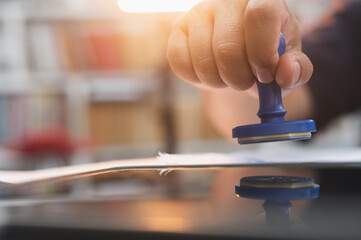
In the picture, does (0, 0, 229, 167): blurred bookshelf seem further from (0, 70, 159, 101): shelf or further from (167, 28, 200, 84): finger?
(167, 28, 200, 84): finger

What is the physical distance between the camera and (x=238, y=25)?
0.26 metres

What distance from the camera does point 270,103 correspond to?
0.26 m

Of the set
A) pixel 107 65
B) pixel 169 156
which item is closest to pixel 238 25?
pixel 169 156

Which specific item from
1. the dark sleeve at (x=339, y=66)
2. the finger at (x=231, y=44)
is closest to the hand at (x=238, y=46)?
the finger at (x=231, y=44)

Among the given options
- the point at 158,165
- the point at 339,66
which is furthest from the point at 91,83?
the point at 158,165

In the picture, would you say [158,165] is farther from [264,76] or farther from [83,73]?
[83,73]

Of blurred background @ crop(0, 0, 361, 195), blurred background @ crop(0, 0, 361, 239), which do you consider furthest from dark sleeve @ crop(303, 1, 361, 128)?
blurred background @ crop(0, 0, 361, 195)

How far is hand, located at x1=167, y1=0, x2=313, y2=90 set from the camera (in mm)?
240

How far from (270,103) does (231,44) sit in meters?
0.05

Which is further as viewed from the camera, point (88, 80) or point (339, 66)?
point (88, 80)

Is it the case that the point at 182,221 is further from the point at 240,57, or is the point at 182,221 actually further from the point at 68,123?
the point at 68,123

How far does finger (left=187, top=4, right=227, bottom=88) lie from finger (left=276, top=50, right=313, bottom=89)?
0.17ft

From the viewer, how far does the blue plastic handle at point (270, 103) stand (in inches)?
10.3

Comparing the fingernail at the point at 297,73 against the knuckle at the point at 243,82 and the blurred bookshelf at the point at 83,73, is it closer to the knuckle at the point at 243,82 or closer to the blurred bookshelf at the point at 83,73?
the knuckle at the point at 243,82
